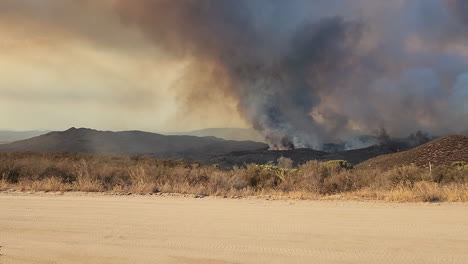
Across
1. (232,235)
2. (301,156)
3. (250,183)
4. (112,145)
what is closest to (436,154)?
(250,183)

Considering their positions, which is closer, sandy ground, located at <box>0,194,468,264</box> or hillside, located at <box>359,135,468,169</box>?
sandy ground, located at <box>0,194,468,264</box>

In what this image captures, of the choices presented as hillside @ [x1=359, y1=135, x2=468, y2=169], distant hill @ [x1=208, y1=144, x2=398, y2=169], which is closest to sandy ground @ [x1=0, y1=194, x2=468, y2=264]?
hillside @ [x1=359, y1=135, x2=468, y2=169]

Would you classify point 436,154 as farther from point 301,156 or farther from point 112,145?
point 112,145

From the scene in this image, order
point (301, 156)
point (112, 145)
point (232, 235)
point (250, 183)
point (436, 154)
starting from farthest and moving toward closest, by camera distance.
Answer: point (112, 145) < point (301, 156) < point (436, 154) < point (250, 183) < point (232, 235)

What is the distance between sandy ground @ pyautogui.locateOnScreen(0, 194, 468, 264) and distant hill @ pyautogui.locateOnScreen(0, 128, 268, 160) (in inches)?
3053

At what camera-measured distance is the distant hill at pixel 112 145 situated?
316 ft

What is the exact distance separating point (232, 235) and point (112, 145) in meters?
111

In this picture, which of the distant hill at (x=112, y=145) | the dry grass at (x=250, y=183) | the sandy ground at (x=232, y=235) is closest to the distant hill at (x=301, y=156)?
the distant hill at (x=112, y=145)

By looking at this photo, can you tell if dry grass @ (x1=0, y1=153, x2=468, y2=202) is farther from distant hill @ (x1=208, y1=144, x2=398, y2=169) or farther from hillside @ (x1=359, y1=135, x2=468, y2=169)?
distant hill @ (x1=208, y1=144, x2=398, y2=169)

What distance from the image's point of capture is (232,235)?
Result: 22.1 ft

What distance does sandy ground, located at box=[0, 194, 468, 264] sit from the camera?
217 inches

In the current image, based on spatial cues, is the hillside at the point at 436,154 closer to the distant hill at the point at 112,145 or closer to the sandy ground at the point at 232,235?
the sandy ground at the point at 232,235

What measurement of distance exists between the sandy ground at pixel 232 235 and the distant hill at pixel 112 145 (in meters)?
77.5

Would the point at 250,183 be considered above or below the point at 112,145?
below
